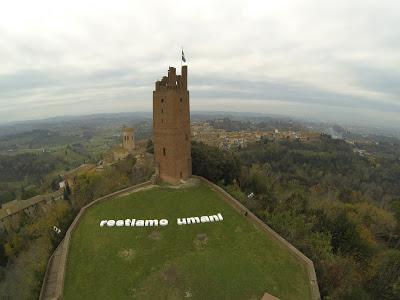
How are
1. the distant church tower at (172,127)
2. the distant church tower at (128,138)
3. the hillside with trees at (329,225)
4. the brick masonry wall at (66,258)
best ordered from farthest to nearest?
the distant church tower at (128,138) < the distant church tower at (172,127) < the hillside with trees at (329,225) < the brick masonry wall at (66,258)

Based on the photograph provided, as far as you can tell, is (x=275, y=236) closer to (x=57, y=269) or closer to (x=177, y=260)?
(x=177, y=260)

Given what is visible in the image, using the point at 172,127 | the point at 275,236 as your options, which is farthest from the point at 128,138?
the point at 275,236

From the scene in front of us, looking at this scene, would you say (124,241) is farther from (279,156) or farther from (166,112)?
(279,156)

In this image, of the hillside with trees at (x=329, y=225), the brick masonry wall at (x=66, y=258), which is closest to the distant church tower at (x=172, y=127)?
the brick masonry wall at (x=66, y=258)

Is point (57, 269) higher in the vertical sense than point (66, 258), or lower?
lower

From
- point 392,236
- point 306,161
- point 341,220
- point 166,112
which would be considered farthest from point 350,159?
point 166,112

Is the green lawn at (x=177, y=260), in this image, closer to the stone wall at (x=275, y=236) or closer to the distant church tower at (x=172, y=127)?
the stone wall at (x=275, y=236)
